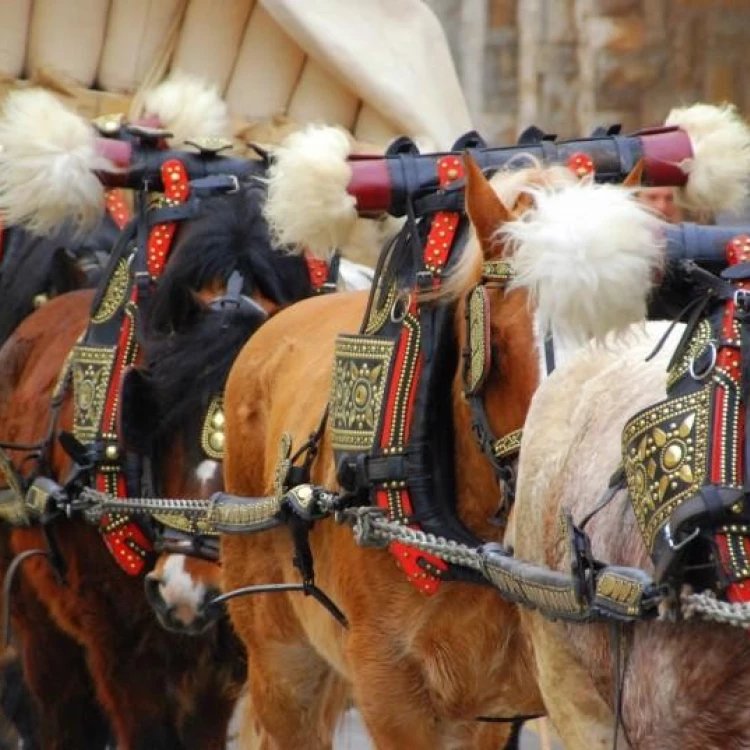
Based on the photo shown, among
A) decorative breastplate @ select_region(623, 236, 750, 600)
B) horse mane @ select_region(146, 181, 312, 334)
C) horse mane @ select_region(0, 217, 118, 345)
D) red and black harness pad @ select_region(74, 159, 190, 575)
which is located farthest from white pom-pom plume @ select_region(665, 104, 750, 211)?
horse mane @ select_region(0, 217, 118, 345)

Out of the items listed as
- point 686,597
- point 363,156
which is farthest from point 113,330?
point 686,597

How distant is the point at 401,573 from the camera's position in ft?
15.0

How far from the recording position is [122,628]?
5.95m

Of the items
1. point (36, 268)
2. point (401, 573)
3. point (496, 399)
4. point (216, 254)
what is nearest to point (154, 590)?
point (216, 254)

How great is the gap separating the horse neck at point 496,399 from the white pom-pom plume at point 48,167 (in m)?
1.50

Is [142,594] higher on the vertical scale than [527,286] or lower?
lower

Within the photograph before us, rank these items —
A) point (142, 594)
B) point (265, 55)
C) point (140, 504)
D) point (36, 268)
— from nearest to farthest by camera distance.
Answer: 1. point (140, 504)
2. point (142, 594)
3. point (36, 268)
4. point (265, 55)

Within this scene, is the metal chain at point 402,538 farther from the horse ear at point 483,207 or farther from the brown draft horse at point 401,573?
the horse ear at point 483,207

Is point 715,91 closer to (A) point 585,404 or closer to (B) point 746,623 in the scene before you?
(A) point 585,404

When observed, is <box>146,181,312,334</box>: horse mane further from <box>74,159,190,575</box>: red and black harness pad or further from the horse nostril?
the horse nostril

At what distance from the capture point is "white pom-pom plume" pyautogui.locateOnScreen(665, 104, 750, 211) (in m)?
4.90

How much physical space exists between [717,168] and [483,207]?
33.2 inches

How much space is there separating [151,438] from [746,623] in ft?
8.77

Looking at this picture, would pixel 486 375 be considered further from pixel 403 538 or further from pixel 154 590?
pixel 154 590
